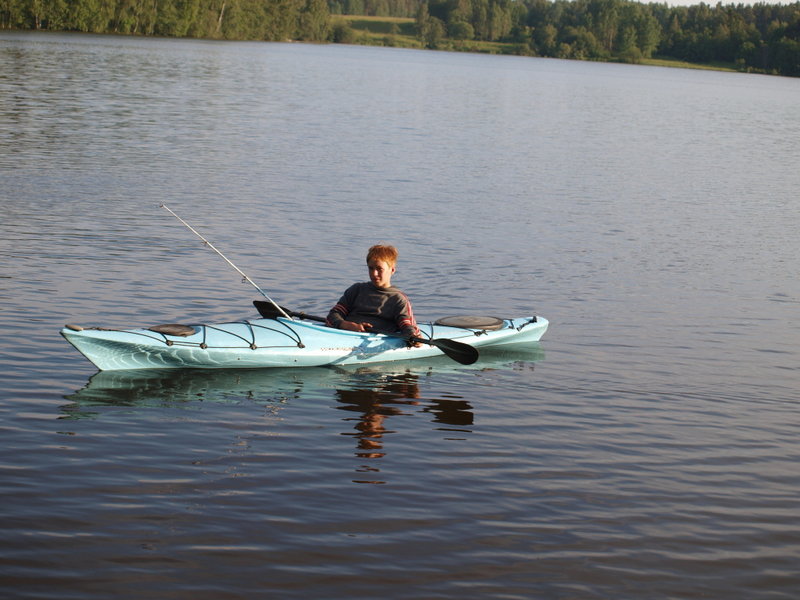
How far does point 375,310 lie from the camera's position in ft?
36.0

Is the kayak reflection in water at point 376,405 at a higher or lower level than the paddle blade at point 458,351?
lower

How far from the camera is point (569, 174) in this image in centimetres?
3039

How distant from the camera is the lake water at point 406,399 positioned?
6602 millimetres

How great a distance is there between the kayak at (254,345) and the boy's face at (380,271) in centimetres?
55

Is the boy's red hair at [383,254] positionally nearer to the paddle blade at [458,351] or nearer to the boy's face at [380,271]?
the boy's face at [380,271]

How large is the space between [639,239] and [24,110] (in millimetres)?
23749

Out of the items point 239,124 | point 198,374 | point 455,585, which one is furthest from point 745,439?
point 239,124

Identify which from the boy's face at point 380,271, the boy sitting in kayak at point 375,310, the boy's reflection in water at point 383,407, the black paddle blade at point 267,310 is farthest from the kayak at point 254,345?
the boy's face at point 380,271

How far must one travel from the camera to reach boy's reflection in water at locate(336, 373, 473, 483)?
353 inches

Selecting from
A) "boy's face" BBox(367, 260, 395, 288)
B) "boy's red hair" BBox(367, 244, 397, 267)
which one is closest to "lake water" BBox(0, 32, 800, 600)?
"boy's face" BBox(367, 260, 395, 288)

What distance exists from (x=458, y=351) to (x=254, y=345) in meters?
2.12

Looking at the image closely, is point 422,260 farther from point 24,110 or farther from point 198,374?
point 24,110

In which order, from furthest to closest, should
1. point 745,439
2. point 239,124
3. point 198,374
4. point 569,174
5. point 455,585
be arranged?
point 239,124 < point 569,174 < point 198,374 < point 745,439 < point 455,585

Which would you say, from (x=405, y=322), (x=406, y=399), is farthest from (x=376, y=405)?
(x=405, y=322)
